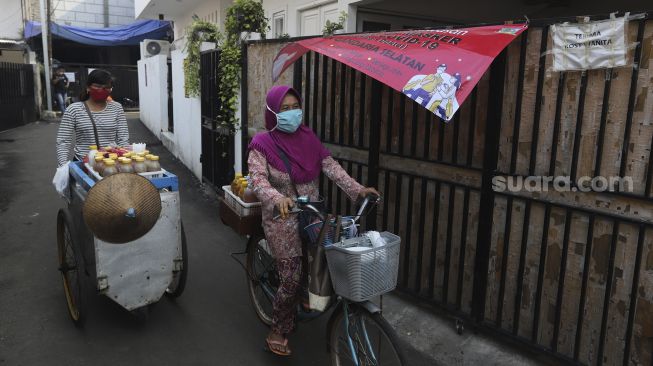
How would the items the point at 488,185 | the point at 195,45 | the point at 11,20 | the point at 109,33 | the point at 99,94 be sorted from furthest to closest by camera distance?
the point at 11,20 → the point at 109,33 → the point at 195,45 → the point at 99,94 → the point at 488,185

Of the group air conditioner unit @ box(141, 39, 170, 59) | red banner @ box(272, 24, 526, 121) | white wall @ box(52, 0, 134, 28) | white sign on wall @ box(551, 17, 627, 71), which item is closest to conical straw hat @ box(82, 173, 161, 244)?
red banner @ box(272, 24, 526, 121)

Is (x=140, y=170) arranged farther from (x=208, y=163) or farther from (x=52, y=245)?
(x=208, y=163)

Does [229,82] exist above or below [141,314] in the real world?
above

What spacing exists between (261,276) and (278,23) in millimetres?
6863

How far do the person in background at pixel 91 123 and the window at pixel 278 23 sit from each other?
5234mm

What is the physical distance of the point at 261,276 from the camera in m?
3.93

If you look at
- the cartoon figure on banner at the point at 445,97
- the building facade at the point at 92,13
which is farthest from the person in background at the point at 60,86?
the cartoon figure on banner at the point at 445,97

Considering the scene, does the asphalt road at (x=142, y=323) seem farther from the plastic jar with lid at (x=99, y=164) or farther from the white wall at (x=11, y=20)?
the white wall at (x=11, y=20)

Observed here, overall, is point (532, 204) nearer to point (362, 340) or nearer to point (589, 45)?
point (589, 45)

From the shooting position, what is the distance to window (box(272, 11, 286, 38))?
931 centimetres

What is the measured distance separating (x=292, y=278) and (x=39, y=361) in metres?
1.83

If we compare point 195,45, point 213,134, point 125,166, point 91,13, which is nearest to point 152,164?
point 125,166

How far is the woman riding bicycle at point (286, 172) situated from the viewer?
10.5 feet

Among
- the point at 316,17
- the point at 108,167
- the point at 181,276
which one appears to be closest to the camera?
the point at 108,167
